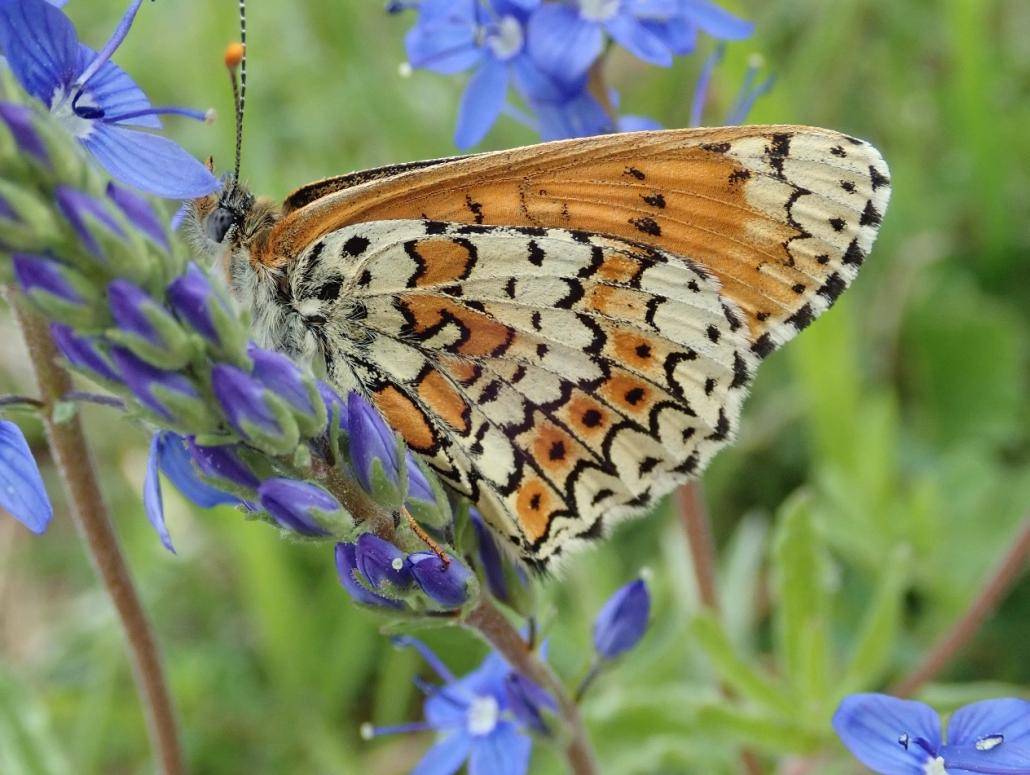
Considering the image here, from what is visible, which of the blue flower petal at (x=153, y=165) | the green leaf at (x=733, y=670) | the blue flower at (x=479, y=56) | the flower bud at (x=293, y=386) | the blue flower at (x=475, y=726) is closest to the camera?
the flower bud at (x=293, y=386)

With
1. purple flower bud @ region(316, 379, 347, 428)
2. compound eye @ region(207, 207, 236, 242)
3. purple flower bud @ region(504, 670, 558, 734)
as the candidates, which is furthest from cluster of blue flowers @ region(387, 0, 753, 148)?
purple flower bud @ region(504, 670, 558, 734)

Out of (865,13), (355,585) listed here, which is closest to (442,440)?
(355,585)

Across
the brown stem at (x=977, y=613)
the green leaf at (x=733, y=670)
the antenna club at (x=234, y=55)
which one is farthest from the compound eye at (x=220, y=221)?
the brown stem at (x=977, y=613)

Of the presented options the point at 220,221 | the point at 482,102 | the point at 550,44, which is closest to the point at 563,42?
the point at 550,44

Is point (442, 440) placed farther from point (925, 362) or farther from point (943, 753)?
point (925, 362)

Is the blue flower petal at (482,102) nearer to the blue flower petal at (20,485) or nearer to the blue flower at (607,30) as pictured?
the blue flower at (607,30)

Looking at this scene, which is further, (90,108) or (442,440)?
(442,440)

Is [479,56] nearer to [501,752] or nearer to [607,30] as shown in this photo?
[607,30]

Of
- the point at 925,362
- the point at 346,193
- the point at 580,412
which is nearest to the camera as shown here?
the point at 346,193
